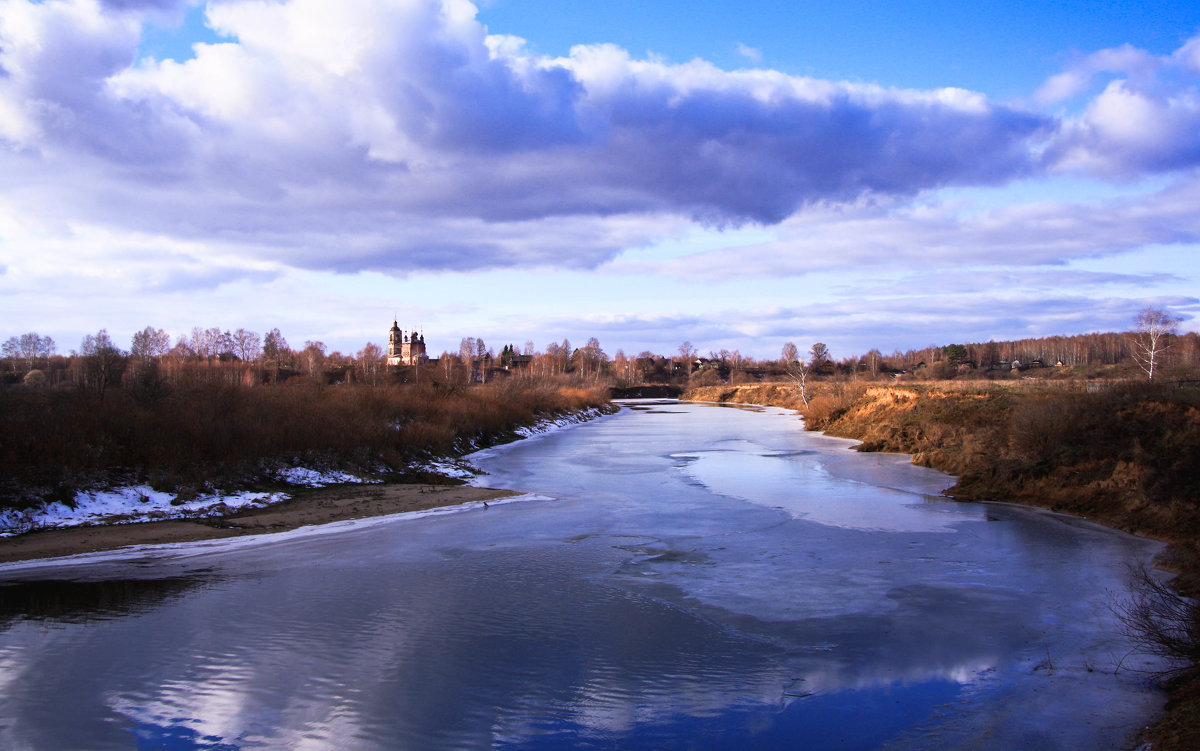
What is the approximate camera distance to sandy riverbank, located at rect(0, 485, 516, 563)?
12.5m

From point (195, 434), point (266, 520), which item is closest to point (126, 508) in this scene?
point (266, 520)

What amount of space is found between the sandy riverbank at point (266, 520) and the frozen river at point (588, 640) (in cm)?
83

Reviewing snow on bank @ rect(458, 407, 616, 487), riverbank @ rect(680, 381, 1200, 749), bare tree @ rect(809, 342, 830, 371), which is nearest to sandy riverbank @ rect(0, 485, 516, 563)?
snow on bank @ rect(458, 407, 616, 487)

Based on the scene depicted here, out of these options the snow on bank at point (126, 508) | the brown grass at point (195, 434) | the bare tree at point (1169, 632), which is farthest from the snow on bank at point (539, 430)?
the bare tree at point (1169, 632)

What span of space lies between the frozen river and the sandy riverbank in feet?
2.71

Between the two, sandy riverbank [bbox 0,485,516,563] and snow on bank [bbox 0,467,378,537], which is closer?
sandy riverbank [bbox 0,485,516,563]

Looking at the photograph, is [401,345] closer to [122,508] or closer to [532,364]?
[532,364]

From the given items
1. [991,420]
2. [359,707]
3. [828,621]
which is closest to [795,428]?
[991,420]

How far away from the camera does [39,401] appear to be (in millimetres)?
17594

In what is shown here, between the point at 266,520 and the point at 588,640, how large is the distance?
10.1 metres

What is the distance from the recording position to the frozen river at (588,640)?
6.24 m

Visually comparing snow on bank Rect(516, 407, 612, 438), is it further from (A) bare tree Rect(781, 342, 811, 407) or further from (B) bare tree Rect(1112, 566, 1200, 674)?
(B) bare tree Rect(1112, 566, 1200, 674)

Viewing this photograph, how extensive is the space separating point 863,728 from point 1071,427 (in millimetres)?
15074

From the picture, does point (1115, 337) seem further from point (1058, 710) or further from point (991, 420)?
point (1058, 710)
